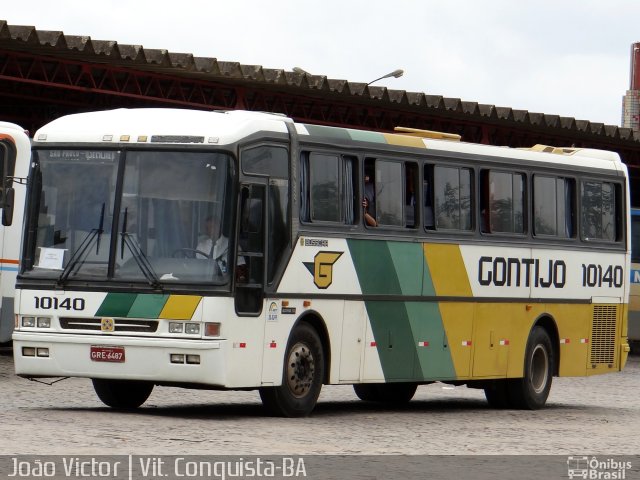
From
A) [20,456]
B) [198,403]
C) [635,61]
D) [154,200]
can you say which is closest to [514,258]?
[198,403]

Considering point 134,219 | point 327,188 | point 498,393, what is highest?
point 327,188

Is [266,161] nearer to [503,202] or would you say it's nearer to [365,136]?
[365,136]

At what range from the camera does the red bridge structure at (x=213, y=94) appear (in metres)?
32.8

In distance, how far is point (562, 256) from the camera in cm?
2184

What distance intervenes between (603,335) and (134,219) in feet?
29.1

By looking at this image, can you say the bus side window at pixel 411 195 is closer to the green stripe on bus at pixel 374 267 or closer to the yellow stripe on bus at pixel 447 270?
the yellow stripe on bus at pixel 447 270

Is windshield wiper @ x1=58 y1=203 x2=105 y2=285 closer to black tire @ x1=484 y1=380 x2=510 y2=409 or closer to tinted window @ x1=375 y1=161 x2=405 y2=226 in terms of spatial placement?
tinted window @ x1=375 y1=161 x2=405 y2=226

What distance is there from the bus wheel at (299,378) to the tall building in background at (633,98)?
5729 centimetres

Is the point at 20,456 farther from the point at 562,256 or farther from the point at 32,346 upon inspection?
the point at 562,256

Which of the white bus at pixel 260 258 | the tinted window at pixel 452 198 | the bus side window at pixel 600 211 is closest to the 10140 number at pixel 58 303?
the white bus at pixel 260 258

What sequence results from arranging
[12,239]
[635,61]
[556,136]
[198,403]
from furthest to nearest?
[635,61]
[556,136]
[12,239]
[198,403]

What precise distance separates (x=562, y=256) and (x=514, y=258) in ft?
4.14

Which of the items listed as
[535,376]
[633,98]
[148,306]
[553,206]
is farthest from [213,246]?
[633,98]

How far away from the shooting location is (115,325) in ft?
52.1
